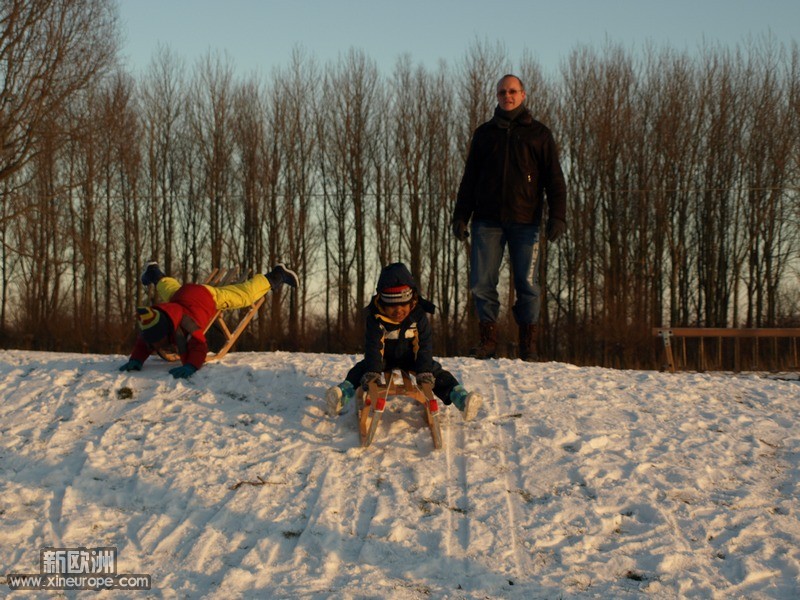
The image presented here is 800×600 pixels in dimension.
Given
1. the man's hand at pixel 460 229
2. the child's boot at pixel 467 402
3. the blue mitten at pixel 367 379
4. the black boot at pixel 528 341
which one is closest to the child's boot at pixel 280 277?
the man's hand at pixel 460 229

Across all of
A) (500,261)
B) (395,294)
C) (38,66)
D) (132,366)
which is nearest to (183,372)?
(132,366)

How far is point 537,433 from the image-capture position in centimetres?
554

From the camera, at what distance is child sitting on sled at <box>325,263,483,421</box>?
548 centimetres

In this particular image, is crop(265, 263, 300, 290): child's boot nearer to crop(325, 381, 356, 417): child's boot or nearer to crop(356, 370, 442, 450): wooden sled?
crop(325, 381, 356, 417): child's boot

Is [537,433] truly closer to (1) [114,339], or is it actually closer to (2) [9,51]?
(2) [9,51]

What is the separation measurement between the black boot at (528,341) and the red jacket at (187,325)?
10.2 feet

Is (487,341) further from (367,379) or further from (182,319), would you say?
(182,319)

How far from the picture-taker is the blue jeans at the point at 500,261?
24.0 ft

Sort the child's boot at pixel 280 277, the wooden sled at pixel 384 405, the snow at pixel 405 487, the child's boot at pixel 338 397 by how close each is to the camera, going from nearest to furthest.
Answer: the snow at pixel 405 487 → the wooden sled at pixel 384 405 → the child's boot at pixel 338 397 → the child's boot at pixel 280 277

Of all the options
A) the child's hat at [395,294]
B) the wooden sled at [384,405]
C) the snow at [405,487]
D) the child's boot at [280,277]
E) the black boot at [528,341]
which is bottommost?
the snow at [405,487]

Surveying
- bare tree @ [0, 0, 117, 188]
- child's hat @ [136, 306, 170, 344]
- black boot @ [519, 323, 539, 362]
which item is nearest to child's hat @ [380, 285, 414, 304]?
child's hat @ [136, 306, 170, 344]

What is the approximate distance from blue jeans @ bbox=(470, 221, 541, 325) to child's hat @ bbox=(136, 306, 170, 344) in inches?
113

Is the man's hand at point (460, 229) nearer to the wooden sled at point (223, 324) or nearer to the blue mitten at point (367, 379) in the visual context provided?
the wooden sled at point (223, 324)

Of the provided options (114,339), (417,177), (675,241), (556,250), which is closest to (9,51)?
(114,339)
